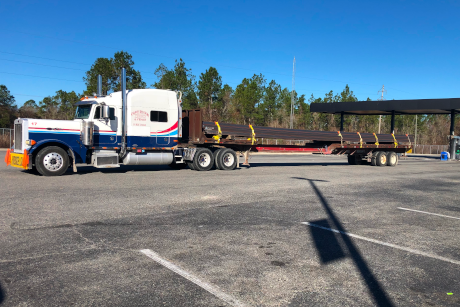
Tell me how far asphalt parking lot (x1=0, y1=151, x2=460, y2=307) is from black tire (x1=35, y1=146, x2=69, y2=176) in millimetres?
2609

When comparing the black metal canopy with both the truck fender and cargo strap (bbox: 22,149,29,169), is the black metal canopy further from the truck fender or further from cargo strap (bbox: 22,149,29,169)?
cargo strap (bbox: 22,149,29,169)

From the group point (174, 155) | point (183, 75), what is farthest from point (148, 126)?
point (183, 75)

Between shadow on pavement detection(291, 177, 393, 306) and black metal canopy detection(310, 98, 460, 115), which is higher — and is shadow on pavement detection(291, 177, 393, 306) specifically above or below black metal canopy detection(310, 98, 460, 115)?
below

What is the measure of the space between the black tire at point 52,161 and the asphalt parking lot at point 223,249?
2.61m

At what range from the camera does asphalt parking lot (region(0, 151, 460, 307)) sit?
12.5 ft

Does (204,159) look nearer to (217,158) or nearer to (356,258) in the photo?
(217,158)

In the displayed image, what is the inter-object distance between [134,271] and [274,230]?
2810mm

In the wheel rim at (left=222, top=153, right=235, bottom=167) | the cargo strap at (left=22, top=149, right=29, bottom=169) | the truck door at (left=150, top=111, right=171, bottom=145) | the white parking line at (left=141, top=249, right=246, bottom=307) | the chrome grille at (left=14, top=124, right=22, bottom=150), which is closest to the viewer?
the white parking line at (left=141, top=249, right=246, bottom=307)

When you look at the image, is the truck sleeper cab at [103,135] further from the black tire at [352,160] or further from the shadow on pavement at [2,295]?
the black tire at [352,160]

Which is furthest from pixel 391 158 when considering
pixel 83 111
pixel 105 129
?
pixel 83 111

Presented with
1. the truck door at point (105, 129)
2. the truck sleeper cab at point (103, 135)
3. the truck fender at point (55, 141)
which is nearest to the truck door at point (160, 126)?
the truck sleeper cab at point (103, 135)

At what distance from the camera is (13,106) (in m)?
65.2

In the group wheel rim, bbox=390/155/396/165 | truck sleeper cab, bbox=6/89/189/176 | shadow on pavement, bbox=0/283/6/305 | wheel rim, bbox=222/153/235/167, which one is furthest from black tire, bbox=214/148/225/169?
shadow on pavement, bbox=0/283/6/305

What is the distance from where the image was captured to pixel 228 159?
57.0 ft
